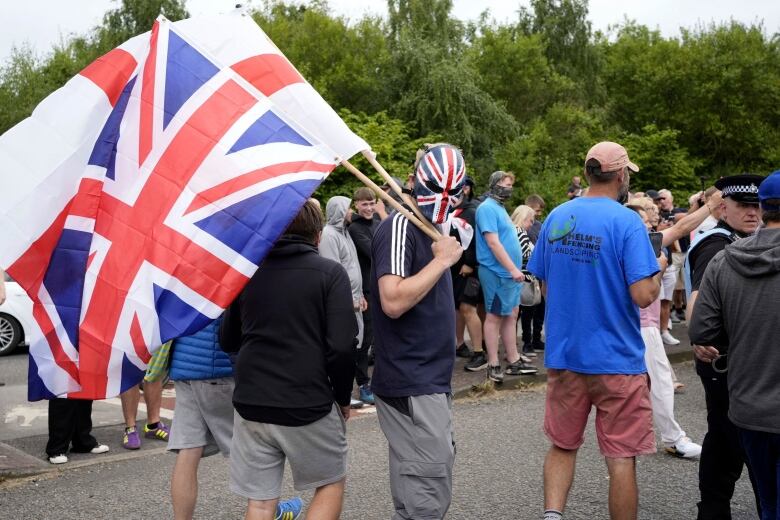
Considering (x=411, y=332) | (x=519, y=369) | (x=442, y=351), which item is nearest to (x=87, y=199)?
(x=411, y=332)

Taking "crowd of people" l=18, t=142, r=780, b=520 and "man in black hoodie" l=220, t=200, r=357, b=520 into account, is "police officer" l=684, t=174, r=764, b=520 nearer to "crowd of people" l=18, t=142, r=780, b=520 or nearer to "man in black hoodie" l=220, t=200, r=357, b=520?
"crowd of people" l=18, t=142, r=780, b=520

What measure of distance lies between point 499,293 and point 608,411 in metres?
5.00

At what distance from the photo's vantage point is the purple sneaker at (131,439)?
24.2ft

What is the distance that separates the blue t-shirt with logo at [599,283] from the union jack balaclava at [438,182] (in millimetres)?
860

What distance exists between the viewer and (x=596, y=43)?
55344mm

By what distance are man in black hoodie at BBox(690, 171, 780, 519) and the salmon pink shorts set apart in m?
0.67

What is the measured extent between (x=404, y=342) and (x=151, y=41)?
1.77 metres

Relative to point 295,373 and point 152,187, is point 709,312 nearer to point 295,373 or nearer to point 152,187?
point 295,373

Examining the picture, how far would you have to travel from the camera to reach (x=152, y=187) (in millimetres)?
3996

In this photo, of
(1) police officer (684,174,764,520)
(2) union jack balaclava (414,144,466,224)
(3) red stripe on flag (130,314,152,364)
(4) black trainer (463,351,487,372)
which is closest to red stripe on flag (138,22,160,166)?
(3) red stripe on flag (130,314,152,364)

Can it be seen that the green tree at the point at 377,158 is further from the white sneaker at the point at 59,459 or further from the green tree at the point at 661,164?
the green tree at the point at 661,164

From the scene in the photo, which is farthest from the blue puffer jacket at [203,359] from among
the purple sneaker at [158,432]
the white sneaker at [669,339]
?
the white sneaker at [669,339]

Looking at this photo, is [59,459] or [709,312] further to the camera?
[59,459]

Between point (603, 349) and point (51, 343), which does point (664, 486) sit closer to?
point (603, 349)
